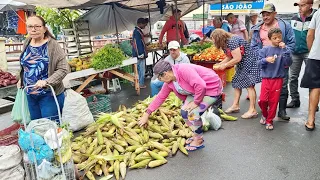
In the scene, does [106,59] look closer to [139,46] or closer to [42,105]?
[139,46]

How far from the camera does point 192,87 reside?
11.6ft

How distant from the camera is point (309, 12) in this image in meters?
4.78

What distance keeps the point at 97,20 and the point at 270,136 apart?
8633mm

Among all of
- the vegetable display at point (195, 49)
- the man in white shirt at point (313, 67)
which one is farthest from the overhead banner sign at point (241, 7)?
the man in white shirt at point (313, 67)

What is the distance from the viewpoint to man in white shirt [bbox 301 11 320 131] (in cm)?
402

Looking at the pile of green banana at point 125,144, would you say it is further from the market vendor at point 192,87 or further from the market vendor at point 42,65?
the market vendor at point 42,65

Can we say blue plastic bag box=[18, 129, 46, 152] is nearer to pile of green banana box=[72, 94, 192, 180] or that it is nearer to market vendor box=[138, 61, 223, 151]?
pile of green banana box=[72, 94, 192, 180]

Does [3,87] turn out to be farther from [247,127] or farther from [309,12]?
[309,12]

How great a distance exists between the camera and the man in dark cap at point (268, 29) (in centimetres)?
455

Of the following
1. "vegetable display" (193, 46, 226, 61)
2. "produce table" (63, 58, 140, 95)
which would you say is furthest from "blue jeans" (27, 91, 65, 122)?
"vegetable display" (193, 46, 226, 61)

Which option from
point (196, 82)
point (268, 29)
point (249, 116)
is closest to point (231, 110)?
point (249, 116)

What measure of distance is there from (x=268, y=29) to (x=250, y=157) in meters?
2.38

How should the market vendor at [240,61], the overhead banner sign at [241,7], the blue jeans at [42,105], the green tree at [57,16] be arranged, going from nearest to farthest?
1. the blue jeans at [42,105]
2. the market vendor at [240,61]
3. the green tree at [57,16]
4. the overhead banner sign at [241,7]

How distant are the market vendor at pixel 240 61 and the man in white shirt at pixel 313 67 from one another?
3.13 ft
